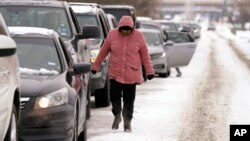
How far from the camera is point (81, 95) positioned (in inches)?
409

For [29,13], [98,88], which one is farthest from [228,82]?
[29,13]

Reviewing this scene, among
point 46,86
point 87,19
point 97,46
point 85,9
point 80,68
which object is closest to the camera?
point 46,86

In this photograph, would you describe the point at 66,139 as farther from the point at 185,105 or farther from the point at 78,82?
the point at 185,105

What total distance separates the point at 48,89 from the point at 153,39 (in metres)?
16.8

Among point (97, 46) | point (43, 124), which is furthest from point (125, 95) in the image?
point (97, 46)

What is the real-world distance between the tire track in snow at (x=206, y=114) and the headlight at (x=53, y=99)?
2.95 m

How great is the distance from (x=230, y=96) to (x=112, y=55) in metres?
7.05

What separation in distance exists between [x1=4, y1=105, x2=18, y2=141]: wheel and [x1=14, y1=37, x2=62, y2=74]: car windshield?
62.2 inches

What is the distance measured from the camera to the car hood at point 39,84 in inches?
341

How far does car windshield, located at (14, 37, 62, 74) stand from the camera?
9.80m

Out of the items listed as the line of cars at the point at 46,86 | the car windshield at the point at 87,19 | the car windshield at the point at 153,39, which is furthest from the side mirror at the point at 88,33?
the car windshield at the point at 153,39

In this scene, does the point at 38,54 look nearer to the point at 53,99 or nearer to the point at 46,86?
the point at 46,86

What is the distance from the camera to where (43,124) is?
8.44 metres

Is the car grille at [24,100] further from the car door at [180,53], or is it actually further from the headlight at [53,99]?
the car door at [180,53]
